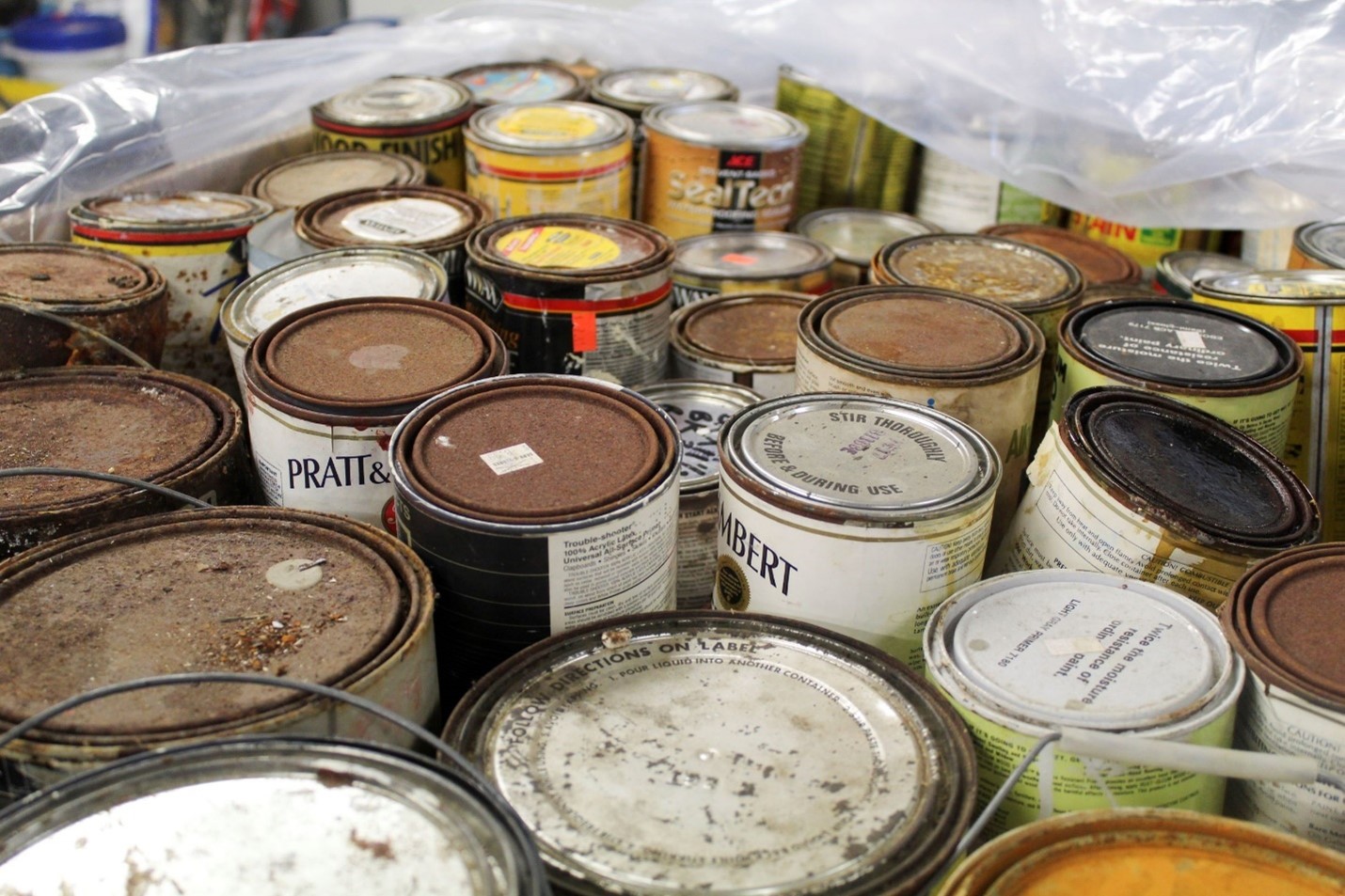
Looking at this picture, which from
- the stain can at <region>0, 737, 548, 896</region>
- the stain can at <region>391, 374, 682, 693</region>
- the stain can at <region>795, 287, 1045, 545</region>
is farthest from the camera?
the stain can at <region>795, 287, 1045, 545</region>

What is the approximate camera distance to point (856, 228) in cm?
310

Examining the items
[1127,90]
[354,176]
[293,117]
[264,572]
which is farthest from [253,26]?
[264,572]

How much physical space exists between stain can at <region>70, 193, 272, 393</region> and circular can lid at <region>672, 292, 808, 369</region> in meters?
0.86

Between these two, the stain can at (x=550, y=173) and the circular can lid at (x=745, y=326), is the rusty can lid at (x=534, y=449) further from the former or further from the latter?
the stain can at (x=550, y=173)

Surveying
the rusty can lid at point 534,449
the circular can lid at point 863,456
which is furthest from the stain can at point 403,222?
the circular can lid at point 863,456

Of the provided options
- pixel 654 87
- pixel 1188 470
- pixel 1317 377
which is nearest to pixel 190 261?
pixel 654 87

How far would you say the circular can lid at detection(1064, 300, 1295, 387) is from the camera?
6.20 ft

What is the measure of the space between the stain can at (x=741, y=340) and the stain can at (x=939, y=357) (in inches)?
7.3

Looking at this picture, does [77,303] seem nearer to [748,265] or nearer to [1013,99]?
[748,265]

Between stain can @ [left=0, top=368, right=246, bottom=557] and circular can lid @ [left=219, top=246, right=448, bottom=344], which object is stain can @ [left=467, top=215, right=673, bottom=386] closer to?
circular can lid @ [left=219, top=246, right=448, bottom=344]

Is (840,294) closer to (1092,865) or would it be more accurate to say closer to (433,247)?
(433,247)

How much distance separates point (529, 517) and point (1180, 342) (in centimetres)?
121

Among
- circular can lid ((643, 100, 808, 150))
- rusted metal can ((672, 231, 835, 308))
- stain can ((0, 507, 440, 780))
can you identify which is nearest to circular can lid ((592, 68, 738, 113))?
circular can lid ((643, 100, 808, 150))

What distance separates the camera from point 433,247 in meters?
Result: 2.23
